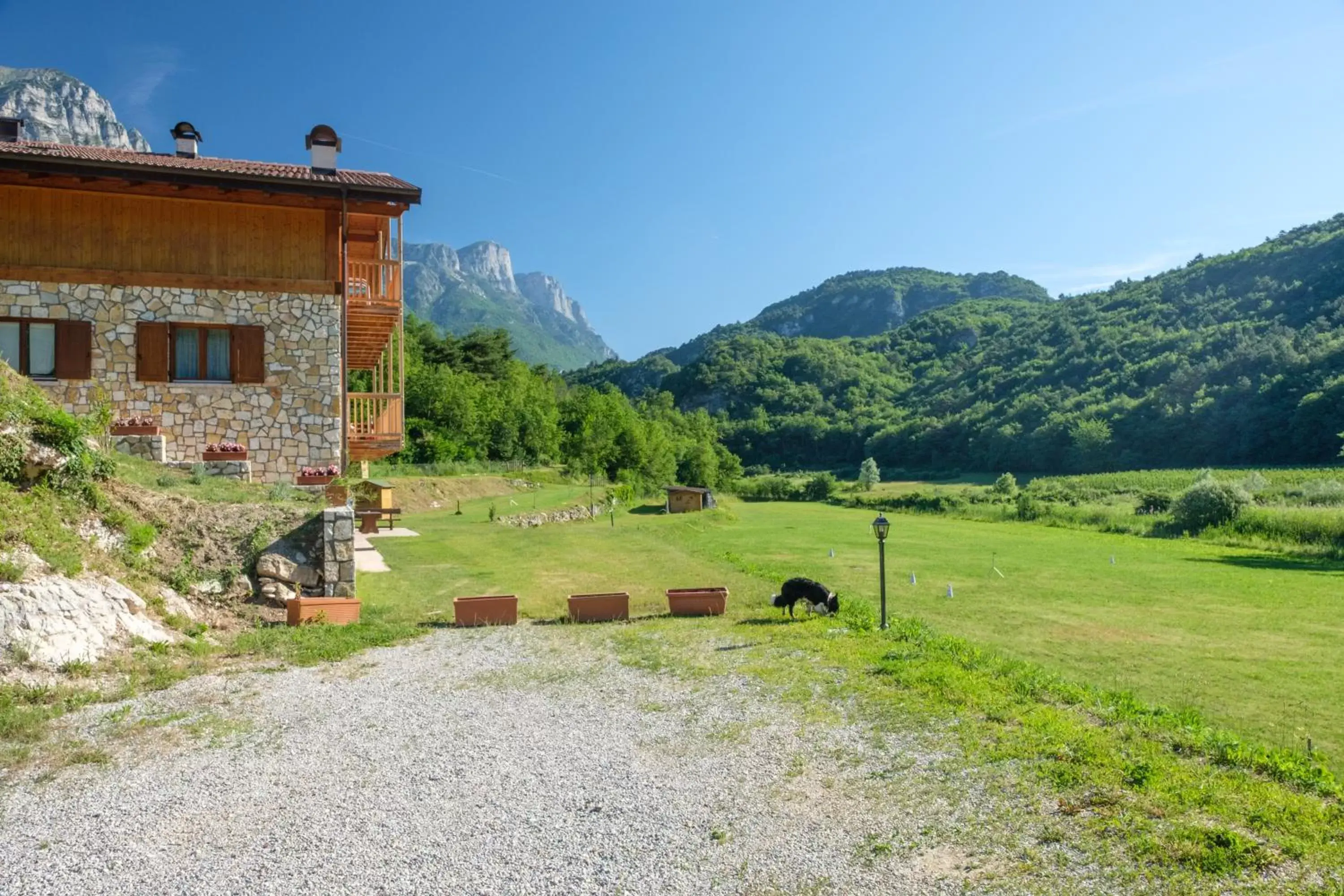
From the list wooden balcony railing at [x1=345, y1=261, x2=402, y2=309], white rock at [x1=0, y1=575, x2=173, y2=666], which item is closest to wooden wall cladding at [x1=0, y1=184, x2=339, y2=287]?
wooden balcony railing at [x1=345, y1=261, x2=402, y2=309]

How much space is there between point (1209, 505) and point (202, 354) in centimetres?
4110

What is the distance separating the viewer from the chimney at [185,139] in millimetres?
19578

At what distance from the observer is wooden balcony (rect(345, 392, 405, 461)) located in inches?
755

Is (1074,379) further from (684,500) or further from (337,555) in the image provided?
(337,555)

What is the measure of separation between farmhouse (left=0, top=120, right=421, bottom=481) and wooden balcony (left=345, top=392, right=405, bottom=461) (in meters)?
0.87

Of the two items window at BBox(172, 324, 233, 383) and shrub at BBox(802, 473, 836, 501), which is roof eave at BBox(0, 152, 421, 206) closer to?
window at BBox(172, 324, 233, 383)

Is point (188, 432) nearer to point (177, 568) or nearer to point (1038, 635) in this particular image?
point (177, 568)

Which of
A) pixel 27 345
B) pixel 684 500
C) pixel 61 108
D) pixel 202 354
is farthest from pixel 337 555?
pixel 61 108

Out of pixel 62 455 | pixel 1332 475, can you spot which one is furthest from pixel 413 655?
pixel 1332 475

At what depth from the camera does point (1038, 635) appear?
14.7 meters

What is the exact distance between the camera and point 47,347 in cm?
1705

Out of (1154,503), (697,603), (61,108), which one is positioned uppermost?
(61,108)

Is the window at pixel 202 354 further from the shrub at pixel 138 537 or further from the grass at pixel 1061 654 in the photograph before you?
the shrub at pixel 138 537

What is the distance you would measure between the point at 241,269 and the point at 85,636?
10.2 metres
